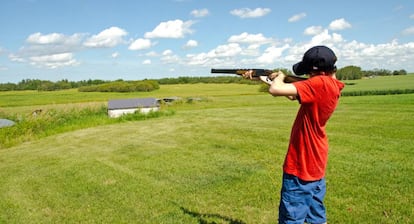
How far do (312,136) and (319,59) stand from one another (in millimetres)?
730

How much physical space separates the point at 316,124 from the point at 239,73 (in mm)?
1542

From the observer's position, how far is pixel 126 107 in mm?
24375

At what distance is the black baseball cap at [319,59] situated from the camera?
3037mm

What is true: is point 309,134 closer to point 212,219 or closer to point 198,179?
point 212,219

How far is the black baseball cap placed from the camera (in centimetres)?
304

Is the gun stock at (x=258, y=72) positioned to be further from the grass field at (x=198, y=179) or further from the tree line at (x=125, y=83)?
the tree line at (x=125, y=83)

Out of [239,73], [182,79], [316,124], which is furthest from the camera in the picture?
[182,79]

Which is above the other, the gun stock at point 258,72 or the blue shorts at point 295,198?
the gun stock at point 258,72

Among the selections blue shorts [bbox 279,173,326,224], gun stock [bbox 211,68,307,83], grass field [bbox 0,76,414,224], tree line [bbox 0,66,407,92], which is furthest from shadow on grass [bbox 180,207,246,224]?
tree line [bbox 0,66,407,92]

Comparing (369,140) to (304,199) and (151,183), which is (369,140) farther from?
(304,199)

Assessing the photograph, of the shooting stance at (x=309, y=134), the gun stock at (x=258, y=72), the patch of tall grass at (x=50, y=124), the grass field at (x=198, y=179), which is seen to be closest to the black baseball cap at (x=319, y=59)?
the shooting stance at (x=309, y=134)

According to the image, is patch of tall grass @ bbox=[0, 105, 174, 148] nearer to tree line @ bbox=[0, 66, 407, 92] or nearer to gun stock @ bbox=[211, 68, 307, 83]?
gun stock @ bbox=[211, 68, 307, 83]

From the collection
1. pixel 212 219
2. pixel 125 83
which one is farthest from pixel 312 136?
pixel 125 83

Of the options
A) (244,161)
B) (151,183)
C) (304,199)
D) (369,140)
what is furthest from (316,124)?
(369,140)
